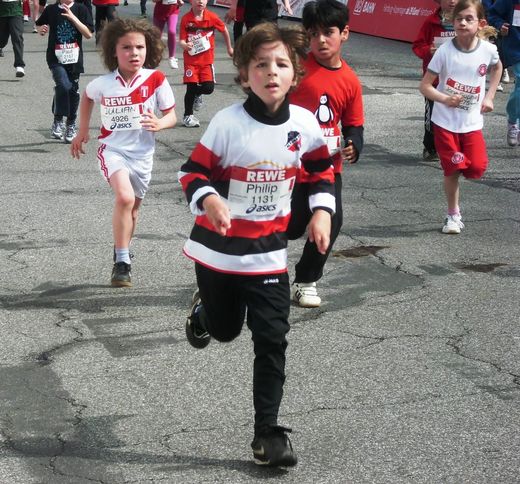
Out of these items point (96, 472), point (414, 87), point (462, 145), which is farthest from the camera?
point (414, 87)

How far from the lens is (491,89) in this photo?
9016 millimetres

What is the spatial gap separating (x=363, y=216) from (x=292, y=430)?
4.52m

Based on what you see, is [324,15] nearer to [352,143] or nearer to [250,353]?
[352,143]

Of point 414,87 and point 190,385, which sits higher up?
point 190,385

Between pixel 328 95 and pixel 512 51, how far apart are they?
6437 mm

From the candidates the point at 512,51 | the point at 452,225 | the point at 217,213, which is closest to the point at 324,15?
the point at 217,213

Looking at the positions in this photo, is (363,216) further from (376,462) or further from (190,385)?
(376,462)

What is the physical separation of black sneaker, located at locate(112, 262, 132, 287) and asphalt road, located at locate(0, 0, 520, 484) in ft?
0.28

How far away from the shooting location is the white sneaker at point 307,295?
684 centimetres

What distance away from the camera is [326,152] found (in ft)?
16.1

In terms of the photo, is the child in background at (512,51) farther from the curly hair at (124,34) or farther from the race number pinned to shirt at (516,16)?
the curly hair at (124,34)

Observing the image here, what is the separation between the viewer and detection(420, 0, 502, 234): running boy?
28.7 ft

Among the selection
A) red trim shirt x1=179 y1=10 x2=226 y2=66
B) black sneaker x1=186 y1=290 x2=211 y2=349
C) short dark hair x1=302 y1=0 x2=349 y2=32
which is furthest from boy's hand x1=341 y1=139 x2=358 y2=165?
red trim shirt x1=179 y1=10 x2=226 y2=66

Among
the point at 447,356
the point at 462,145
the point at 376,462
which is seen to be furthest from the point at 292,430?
the point at 462,145
